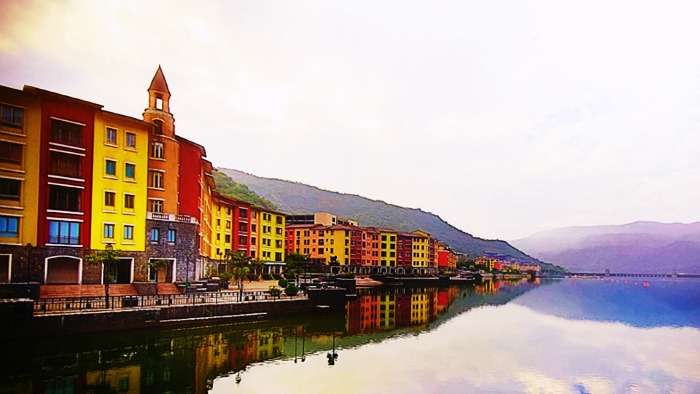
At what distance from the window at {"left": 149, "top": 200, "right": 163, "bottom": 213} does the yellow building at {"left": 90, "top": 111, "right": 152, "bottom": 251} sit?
140cm

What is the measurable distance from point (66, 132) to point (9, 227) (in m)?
8.10

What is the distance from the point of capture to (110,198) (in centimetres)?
4422

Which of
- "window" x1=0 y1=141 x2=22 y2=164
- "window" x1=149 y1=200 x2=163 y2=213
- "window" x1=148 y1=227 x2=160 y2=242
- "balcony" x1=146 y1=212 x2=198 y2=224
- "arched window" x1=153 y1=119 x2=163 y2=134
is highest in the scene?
"arched window" x1=153 y1=119 x2=163 y2=134

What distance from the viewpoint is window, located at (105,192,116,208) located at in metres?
43.9

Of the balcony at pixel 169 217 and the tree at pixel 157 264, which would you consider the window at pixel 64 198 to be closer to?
the balcony at pixel 169 217

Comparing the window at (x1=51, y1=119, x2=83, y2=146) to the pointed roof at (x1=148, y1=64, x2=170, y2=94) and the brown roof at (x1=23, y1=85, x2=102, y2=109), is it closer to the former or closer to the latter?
the brown roof at (x1=23, y1=85, x2=102, y2=109)

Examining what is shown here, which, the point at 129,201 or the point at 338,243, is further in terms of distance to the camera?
the point at 338,243

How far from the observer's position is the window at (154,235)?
46.9 meters

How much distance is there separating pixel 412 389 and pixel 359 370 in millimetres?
4676

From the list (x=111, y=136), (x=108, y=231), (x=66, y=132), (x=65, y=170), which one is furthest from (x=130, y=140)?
(x=108, y=231)

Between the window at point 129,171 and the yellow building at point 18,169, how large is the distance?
23.1ft

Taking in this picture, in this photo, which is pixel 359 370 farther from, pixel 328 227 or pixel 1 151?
pixel 328 227

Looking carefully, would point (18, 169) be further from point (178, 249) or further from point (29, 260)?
point (178, 249)

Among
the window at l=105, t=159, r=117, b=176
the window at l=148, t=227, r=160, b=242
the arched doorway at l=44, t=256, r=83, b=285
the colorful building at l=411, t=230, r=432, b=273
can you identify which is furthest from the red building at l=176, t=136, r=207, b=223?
the colorful building at l=411, t=230, r=432, b=273
